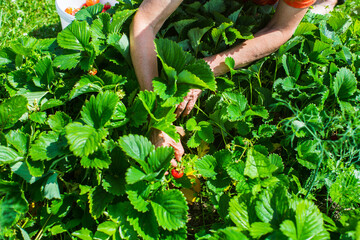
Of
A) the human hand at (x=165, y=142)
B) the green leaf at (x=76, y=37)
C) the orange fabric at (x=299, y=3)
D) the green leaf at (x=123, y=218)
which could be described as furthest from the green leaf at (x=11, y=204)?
the orange fabric at (x=299, y=3)

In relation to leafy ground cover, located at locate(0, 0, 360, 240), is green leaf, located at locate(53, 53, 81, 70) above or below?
above

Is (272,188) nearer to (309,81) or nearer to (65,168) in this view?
(309,81)

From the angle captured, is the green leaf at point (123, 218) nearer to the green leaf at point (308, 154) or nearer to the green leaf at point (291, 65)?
the green leaf at point (308, 154)

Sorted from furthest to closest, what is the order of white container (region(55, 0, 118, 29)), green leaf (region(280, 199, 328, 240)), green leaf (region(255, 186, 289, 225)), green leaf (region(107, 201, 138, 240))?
white container (region(55, 0, 118, 29)), green leaf (region(107, 201, 138, 240)), green leaf (region(255, 186, 289, 225)), green leaf (region(280, 199, 328, 240))

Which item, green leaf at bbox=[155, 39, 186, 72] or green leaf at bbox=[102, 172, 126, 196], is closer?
green leaf at bbox=[102, 172, 126, 196]

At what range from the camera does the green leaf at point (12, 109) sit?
4.45ft

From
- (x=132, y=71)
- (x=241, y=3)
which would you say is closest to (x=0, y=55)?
(x=132, y=71)

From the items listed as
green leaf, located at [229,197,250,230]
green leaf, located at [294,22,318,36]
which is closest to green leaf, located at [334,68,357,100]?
green leaf, located at [294,22,318,36]

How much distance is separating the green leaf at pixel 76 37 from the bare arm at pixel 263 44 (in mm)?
606

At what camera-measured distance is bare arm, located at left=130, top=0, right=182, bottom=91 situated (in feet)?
4.95

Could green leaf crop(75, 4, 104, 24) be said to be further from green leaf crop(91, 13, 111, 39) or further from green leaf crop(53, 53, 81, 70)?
green leaf crop(53, 53, 81, 70)

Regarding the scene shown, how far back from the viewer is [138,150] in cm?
129

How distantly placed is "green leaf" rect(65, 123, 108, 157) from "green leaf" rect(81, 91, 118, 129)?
5cm

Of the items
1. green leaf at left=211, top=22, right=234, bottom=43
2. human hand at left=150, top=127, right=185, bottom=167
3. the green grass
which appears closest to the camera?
human hand at left=150, top=127, right=185, bottom=167
